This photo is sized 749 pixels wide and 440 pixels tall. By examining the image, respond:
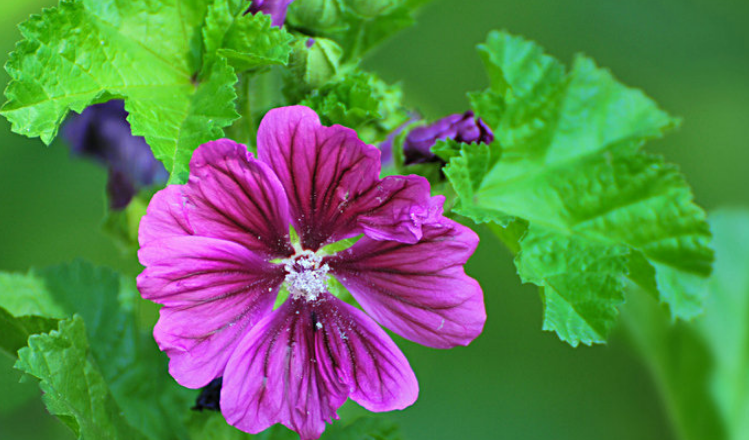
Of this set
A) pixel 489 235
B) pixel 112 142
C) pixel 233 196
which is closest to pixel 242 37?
pixel 233 196

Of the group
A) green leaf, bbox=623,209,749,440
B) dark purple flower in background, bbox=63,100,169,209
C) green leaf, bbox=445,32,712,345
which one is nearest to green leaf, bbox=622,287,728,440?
green leaf, bbox=623,209,749,440

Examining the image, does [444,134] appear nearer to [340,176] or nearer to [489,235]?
[340,176]

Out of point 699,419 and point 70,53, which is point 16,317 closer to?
point 70,53

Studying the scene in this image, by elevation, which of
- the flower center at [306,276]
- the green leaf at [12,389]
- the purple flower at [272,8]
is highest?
the purple flower at [272,8]

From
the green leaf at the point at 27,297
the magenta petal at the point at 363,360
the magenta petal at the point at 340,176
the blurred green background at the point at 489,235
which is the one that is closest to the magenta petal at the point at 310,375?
the magenta petal at the point at 363,360

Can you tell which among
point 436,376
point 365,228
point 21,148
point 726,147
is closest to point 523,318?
point 436,376

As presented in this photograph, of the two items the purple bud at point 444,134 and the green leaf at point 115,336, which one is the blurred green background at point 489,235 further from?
the purple bud at point 444,134
